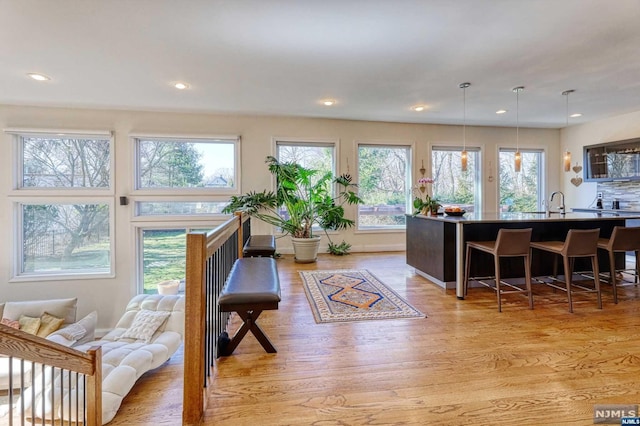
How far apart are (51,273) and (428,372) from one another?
6.27 metres

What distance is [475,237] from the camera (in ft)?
11.2

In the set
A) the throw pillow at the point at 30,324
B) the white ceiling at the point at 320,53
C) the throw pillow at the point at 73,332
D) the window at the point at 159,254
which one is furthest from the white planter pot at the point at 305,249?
the throw pillow at the point at 30,324

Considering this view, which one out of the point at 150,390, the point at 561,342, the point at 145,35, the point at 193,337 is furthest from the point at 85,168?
the point at 561,342

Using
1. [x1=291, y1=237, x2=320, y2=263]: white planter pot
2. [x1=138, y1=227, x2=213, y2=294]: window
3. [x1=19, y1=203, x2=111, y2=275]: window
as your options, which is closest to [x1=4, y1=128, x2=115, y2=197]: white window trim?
[x1=19, y1=203, x2=111, y2=275]: window

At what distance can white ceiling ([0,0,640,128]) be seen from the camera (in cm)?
229

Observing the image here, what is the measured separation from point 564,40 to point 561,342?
2.63 meters

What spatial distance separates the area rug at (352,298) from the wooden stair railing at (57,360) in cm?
157

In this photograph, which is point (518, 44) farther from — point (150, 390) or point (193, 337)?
point (150, 390)

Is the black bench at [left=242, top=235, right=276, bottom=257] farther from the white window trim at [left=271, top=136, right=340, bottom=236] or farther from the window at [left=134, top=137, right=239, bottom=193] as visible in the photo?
the window at [left=134, top=137, right=239, bottom=193]

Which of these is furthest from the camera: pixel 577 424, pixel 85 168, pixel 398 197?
pixel 398 197

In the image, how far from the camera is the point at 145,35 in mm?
2648

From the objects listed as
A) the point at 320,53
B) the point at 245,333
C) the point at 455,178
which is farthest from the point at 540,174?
the point at 245,333

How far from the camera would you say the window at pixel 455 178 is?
20.0 ft

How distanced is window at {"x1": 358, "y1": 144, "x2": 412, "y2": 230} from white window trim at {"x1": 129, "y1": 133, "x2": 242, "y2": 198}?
233 centimetres
